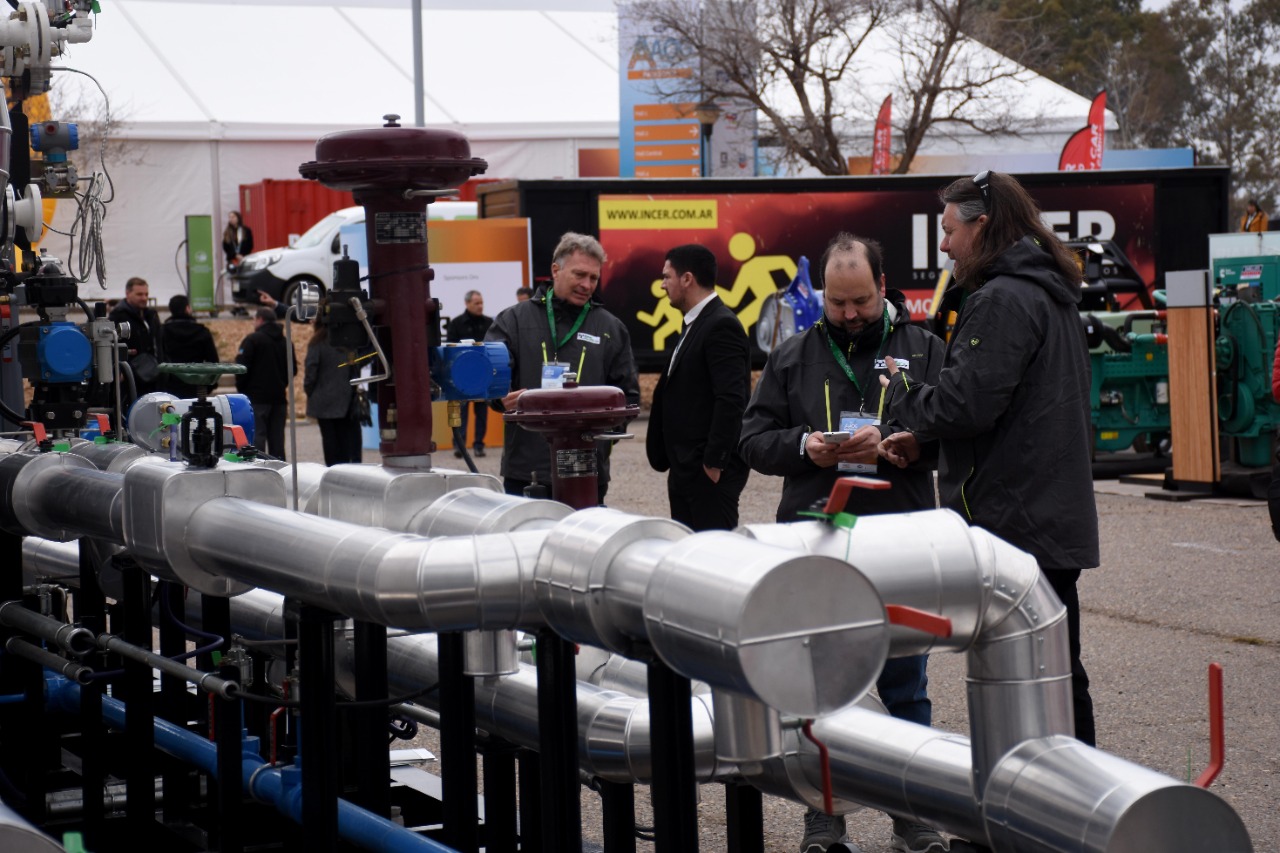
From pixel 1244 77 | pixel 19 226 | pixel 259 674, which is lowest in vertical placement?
pixel 259 674

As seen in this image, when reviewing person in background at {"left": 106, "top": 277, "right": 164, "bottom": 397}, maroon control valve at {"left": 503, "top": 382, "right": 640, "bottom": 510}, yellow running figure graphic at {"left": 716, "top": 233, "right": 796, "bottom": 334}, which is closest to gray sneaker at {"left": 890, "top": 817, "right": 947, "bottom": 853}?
maroon control valve at {"left": 503, "top": 382, "right": 640, "bottom": 510}

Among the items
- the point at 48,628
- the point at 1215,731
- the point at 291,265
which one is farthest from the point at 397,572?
the point at 291,265

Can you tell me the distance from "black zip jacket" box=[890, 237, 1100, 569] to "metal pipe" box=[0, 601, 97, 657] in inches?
85.4

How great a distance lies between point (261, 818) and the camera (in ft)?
13.9

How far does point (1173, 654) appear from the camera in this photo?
7.20 meters

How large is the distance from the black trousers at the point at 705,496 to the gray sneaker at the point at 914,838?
1.77 m

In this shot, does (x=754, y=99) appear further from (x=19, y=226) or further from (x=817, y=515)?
(x=817, y=515)

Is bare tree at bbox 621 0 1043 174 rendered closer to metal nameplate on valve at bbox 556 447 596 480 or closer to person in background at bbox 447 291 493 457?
person in background at bbox 447 291 493 457

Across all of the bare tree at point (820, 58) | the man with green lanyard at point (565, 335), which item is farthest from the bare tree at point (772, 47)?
the man with green lanyard at point (565, 335)

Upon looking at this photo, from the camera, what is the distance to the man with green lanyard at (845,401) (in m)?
4.50

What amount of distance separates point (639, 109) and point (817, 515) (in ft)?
82.3

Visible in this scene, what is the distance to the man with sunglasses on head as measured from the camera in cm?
409

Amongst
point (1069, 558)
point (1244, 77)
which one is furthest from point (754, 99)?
point (1244, 77)

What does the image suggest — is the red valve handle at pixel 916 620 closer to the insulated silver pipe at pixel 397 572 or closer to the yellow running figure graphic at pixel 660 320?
the insulated silver pipe at pixel 397 572
